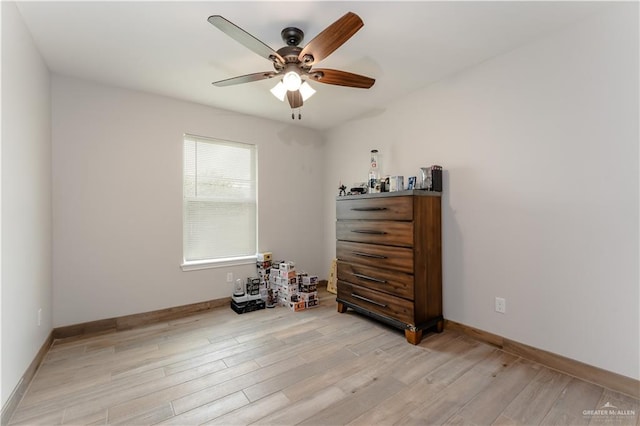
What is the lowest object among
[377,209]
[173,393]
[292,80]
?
[173,393]

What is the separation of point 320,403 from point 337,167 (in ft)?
Answer: 9.94

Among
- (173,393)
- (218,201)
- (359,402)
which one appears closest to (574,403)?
(359,402)

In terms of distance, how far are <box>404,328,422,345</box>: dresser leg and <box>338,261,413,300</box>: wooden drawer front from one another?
280 mm

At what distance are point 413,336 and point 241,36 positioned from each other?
8.21 feet

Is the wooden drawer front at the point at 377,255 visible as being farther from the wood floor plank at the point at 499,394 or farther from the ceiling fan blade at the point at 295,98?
the ceiling fan blade at the point at 295,98

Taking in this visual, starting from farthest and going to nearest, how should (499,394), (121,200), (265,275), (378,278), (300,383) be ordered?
(265,275), (121,200), (378,278), (300,383), (499,394)

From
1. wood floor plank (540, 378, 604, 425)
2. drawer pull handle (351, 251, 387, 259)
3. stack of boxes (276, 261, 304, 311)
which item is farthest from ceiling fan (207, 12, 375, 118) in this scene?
wood floor plank (540, 378, 604, 425)

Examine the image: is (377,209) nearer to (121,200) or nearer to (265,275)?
(265,275)

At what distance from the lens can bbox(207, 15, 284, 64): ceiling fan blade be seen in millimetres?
1444

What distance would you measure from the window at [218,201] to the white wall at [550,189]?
2.22m

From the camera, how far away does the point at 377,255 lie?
8.93 ft

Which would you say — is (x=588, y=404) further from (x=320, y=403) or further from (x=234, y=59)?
(x=234, y=59)

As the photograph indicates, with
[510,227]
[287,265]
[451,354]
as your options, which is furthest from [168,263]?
[510,227]

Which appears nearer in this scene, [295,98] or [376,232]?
[295,98]
